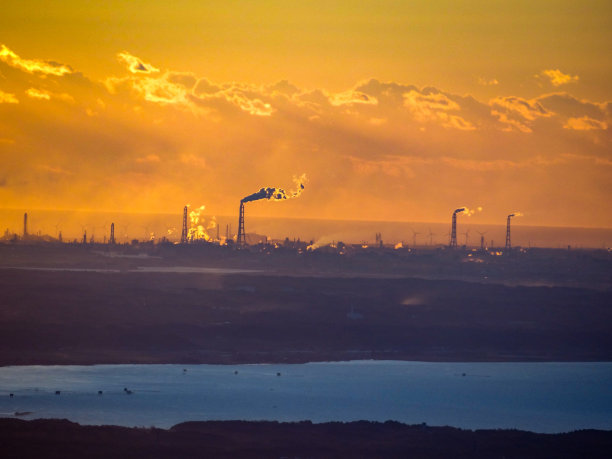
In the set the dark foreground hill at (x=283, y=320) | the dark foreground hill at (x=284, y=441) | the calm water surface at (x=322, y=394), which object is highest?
the dark foreground hill at (x=283, y=320)

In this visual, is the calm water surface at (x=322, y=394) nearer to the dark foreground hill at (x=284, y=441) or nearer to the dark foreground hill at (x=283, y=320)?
the dark foreground hill at (x=284, y=441)

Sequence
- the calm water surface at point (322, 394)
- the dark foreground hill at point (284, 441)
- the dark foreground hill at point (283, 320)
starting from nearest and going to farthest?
the dark foreground hill at point (284, 441) < the calm water surface at point (322, 394) < the dark foreground hill at point (283, 320)

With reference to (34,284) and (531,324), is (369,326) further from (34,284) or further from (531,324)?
(34,284)

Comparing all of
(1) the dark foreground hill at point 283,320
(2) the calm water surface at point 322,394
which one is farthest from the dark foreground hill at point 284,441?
(1) the dark foreground hill at point 283,320

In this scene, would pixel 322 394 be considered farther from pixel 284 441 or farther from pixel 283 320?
pixel 283 320

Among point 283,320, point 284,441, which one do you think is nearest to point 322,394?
point 284,441

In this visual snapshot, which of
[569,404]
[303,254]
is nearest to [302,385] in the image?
[569,404]

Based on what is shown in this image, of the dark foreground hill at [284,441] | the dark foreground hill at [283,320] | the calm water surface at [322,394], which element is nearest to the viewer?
the dark foreground hill at [284,441]
